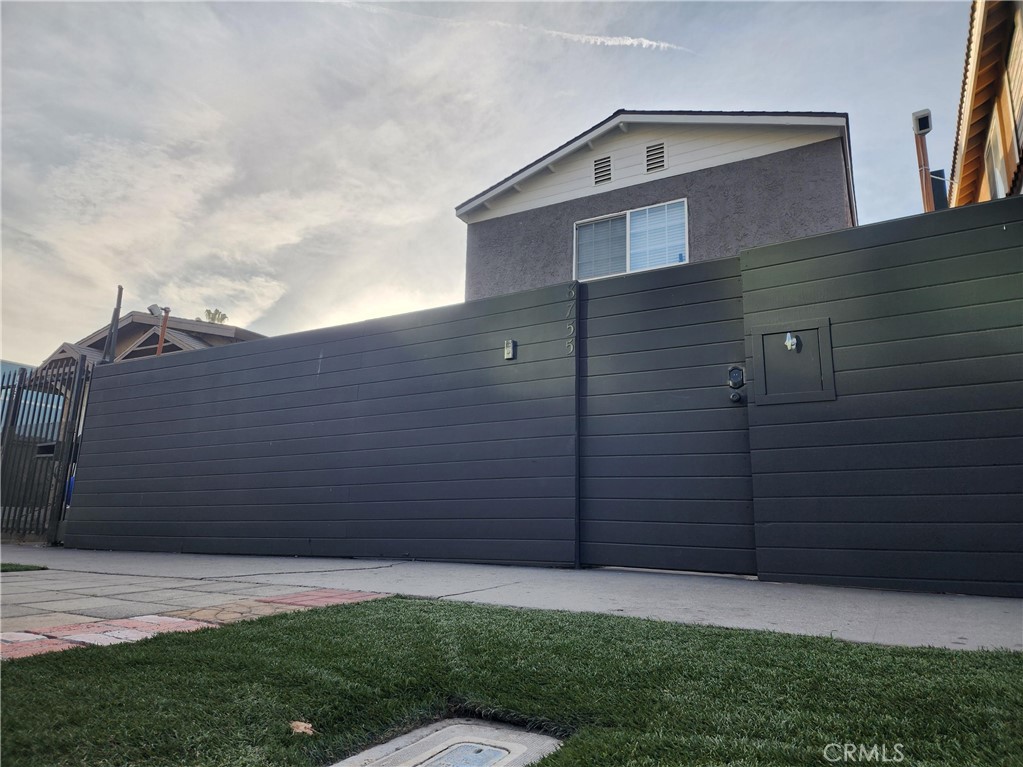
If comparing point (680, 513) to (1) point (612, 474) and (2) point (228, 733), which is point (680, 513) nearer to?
(1) point (612, 474)

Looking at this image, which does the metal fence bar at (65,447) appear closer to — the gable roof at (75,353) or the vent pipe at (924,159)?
the gable roof at (75,353)

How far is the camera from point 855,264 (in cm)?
434

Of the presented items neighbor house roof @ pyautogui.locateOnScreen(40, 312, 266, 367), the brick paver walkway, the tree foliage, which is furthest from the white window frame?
the tree foliage

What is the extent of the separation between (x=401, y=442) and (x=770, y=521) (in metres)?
3.63

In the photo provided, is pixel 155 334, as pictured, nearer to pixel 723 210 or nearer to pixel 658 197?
pixel 658 197

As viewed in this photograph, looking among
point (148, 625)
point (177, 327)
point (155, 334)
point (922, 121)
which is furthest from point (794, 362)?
point (155, 334)

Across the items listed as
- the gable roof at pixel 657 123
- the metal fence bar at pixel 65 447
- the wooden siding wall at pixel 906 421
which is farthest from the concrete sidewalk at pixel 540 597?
the gable roof at pixel 657 123

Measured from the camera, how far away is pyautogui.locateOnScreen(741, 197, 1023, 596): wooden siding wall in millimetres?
3783

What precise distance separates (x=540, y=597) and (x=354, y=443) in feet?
11.8

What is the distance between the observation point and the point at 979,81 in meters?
6.54

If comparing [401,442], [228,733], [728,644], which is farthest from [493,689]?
[401,442]

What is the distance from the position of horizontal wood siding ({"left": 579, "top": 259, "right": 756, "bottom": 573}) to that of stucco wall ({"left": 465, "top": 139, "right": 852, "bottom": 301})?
80.2 inches

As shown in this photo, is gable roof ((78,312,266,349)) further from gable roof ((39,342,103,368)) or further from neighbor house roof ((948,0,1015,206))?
neighbor house roof ((948,0,1015,206))

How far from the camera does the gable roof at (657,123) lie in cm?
718
